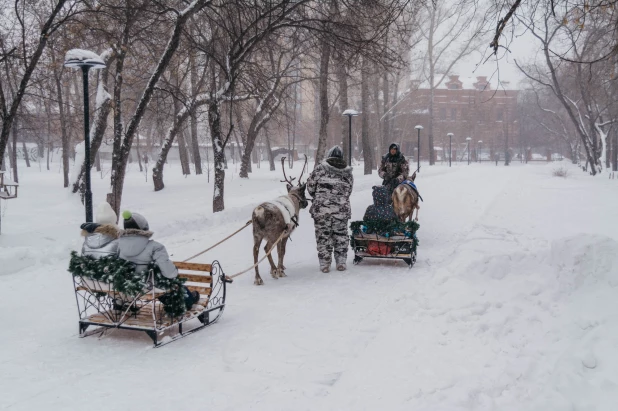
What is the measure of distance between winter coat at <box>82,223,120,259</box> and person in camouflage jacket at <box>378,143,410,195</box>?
7.27m

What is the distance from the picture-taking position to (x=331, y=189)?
376 inches

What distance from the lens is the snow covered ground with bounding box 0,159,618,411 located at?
15.2 ft

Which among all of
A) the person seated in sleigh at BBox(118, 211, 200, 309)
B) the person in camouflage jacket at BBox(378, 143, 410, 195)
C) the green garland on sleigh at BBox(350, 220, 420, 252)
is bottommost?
the green garland on sleigh at BBox(350, 220, 420, 252)

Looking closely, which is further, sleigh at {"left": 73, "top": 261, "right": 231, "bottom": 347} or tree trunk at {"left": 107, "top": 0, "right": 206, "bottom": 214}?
tree trunk at {"left": 107, "top": 0, "right": 206, "bottom": 214}

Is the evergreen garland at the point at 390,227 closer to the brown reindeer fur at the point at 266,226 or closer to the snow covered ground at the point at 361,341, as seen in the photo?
the snow covered ground at the point at 361,341

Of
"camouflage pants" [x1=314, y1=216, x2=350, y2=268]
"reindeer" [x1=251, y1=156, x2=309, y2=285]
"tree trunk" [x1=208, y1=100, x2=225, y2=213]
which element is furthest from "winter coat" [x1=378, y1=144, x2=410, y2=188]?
"tree trunk" [x1=208, y1=100, x2=225, y2=213]

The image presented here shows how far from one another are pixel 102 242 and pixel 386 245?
518 centimetres

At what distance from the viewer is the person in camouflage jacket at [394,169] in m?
12.3

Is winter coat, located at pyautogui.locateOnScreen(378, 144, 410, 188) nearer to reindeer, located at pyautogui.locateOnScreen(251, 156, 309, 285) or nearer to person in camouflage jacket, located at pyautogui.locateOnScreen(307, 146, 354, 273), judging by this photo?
person in camouflage jacket, located at pyautogui.locateOnScreen(307, 146, 354, 273)

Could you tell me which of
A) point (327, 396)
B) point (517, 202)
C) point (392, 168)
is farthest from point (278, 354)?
point (517, 202)

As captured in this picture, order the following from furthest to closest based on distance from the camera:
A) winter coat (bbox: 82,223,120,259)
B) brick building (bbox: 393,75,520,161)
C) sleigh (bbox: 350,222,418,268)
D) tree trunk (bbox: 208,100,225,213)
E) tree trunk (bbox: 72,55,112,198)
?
brick building (bbox: 393,75,520,161) → tree trunk (bbox: 72,55,112,198) → tree trunk (bbox: 208,100,225,213) → sleigh (bbox: 350,222,418,268) → winter coat (bbox: 82,223,120,259)

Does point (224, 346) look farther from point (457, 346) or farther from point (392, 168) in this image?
point (392, 168)

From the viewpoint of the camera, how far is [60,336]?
21.2 ft

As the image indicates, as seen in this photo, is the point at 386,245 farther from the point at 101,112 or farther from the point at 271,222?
the point at 101,112
